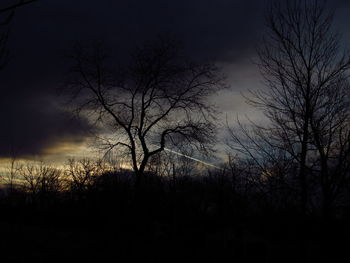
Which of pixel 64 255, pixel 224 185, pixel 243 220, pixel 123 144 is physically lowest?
pixel 64 255

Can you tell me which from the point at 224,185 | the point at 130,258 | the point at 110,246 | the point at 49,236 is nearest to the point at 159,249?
the point at 130,258

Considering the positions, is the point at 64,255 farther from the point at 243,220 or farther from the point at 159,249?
the point at 243,220

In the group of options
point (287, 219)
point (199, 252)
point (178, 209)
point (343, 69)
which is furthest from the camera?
point (178, 209)

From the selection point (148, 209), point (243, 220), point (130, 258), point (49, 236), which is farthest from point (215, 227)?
point (49, 236)

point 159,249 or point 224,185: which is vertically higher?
point 224,185

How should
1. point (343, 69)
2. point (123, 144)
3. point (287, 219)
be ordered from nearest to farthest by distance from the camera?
point (287, 219)
point (343, 69)
point (123, 144)

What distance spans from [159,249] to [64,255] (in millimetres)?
2731

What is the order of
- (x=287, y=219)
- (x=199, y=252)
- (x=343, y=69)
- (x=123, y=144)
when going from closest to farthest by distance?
(x=199, y=252), (x=287, y=219), (x=343, y=69), (x=123, y=144)

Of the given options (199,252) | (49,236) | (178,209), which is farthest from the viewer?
(49,236)

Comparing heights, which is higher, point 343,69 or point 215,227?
point 343,69

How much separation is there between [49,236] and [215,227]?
594 centimetres

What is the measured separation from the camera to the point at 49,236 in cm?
1169

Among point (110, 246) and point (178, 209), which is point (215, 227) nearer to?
point (178, 209)

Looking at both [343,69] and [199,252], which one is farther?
[343,69]
